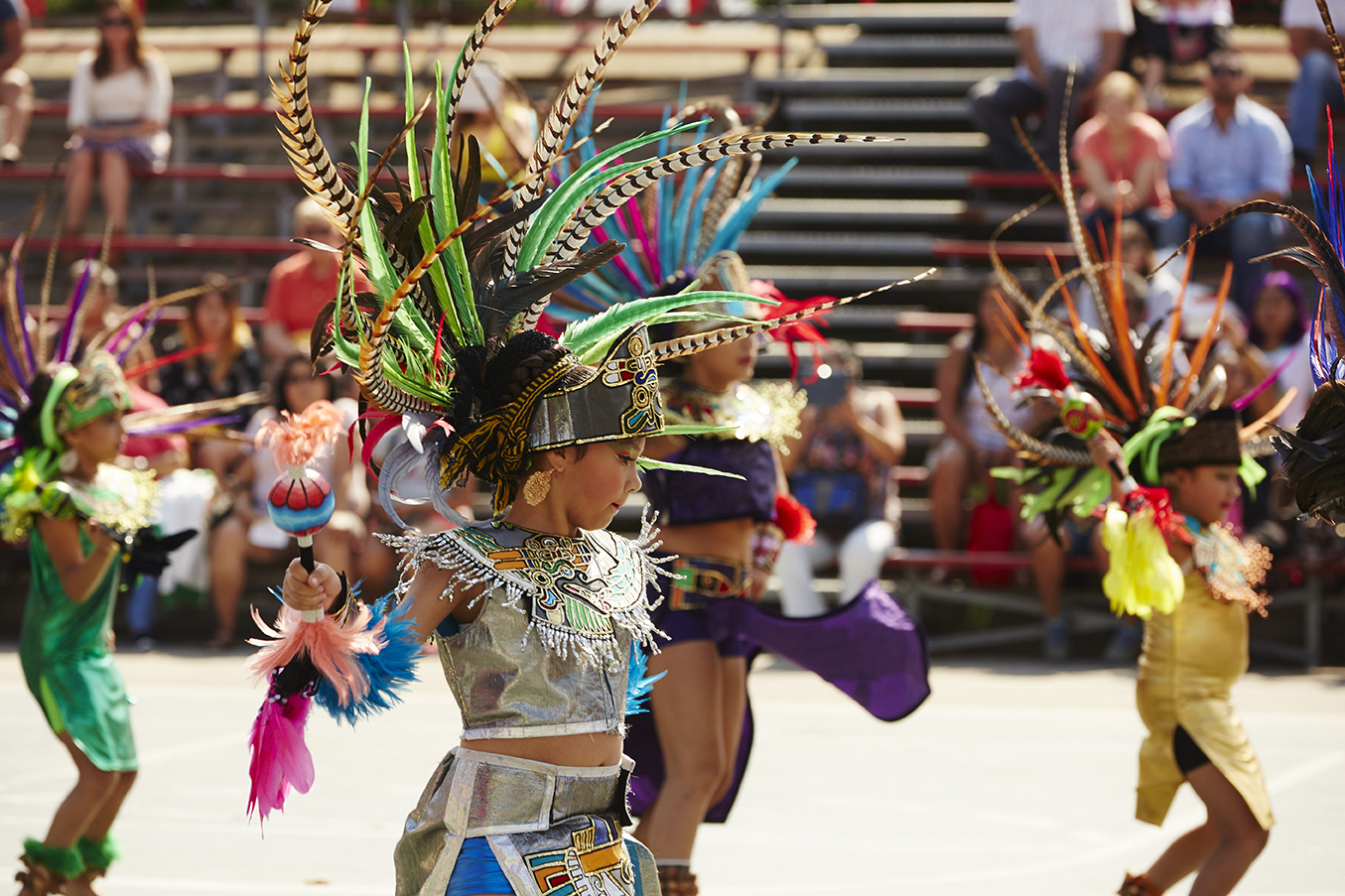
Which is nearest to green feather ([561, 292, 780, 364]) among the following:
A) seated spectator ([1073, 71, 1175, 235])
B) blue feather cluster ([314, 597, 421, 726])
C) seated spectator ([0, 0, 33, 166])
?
blue feather cluster ([314, 597, 421, 726])

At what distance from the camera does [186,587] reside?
392 inches

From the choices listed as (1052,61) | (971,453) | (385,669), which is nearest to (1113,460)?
(385,669)

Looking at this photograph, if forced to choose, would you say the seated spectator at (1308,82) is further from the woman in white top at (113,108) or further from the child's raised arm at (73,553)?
the child's raised arm at (73,553)

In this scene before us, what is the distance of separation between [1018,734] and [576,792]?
15.4 ft

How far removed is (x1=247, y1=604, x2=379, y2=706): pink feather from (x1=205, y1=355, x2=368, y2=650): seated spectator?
6.48 m

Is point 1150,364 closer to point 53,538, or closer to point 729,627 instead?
point 729,627

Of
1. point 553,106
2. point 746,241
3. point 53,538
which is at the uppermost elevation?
point 746,241

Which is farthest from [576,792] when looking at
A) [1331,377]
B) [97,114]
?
[97,114]

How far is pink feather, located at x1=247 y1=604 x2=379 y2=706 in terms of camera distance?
2818 millimetres

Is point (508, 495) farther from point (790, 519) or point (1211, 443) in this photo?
point (1211, 443)

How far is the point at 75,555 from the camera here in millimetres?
5035

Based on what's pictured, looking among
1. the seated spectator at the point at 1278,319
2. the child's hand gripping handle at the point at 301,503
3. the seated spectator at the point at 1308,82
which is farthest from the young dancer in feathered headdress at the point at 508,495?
the seated spectator at the point at 1308,82

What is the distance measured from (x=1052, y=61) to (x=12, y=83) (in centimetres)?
804

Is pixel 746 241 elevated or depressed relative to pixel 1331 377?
elevated
